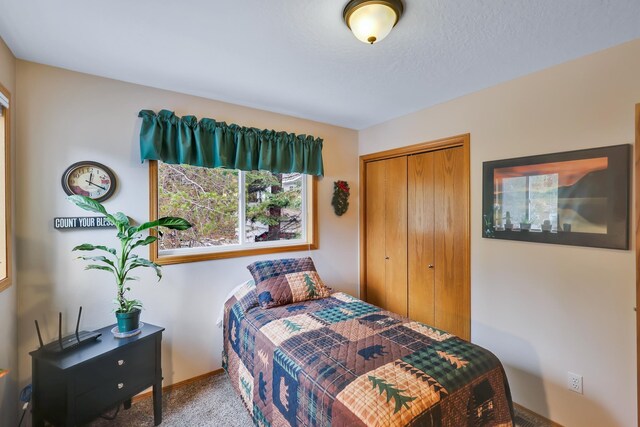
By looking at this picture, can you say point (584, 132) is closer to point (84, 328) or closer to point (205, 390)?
point (205, 390)

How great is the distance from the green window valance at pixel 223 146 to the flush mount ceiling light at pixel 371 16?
1491mm

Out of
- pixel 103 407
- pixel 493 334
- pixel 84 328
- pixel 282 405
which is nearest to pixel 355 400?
pixel 282 405

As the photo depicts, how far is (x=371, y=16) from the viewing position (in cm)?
135

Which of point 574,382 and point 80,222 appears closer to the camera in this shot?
point 574,382

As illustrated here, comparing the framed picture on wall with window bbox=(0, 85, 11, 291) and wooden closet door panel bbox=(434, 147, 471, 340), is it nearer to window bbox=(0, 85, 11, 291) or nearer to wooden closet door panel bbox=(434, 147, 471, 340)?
wooden closet door panel bbox=(434, 147, 471, 340)

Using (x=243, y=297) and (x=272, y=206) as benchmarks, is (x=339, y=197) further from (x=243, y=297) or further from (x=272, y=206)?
(x=243, y=297)

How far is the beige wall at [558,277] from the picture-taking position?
1684 mm

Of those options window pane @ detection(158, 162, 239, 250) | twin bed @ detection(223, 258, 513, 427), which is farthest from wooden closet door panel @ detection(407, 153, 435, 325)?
window pane @ detection(158, 162, 239, 250)

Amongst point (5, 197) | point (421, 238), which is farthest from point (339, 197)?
point (5, 197)

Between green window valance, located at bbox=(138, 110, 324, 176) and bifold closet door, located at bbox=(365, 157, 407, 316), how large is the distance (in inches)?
29.0

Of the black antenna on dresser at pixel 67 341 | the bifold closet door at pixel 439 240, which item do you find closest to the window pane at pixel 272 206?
the bifold closet door at pixel 439 240

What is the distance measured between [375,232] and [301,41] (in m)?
2.27

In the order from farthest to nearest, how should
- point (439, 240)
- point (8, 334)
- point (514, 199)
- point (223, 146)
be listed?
point (439, 240) < point (223, 146) < point (514, 199) < point (8, 334)

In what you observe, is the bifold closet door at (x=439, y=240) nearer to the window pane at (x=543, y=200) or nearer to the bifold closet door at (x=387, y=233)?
the bifold closet door at (x=387, y=233)
